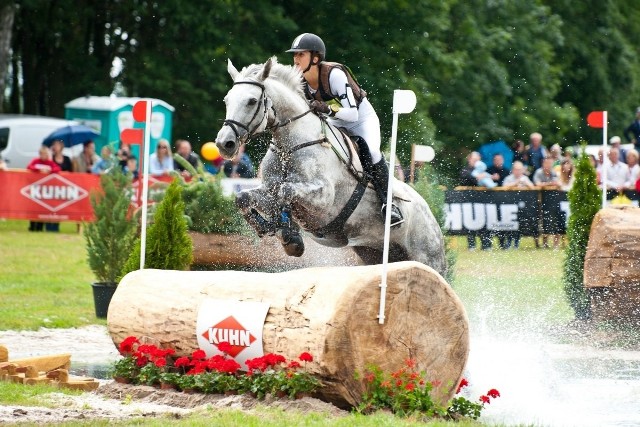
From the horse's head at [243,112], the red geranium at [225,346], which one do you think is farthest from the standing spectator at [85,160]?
the red geranium at [225,346]

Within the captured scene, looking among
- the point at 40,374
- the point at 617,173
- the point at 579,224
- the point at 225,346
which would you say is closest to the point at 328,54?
the point at 617,173

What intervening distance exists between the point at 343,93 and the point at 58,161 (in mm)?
11876

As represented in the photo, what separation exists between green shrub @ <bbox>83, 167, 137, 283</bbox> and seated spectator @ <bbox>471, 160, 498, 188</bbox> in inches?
328

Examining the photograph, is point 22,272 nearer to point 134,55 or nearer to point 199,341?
point 199,341

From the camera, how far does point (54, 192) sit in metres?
18.4

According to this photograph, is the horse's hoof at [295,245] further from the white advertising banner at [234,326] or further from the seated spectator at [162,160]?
the seated spectator at [162,160]

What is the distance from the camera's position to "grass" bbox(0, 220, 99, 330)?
11258 millimetres

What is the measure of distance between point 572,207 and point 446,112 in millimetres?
16462

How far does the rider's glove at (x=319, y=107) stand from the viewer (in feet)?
26.5

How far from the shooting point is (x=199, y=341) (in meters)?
6.72

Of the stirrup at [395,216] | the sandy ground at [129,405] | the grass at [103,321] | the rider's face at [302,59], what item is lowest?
the sandy ground at [129,405]

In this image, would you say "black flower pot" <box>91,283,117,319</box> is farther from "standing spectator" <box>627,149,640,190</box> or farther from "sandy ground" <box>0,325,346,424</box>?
"standing spectator" <box>627,149,640,190</box>

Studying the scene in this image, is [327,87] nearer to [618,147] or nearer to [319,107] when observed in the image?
[319,107]

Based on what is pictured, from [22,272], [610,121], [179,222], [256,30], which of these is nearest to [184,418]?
[179,222]
